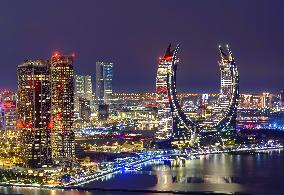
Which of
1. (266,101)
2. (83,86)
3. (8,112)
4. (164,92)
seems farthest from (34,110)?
(266,101)

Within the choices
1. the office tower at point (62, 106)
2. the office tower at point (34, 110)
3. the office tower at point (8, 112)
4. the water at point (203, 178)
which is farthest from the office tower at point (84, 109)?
the office tower at point (34, 110)

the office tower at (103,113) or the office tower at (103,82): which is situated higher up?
the office tower at (103,82)

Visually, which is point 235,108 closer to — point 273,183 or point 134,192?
point 273,183

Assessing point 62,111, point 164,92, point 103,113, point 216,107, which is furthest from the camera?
point 103,113

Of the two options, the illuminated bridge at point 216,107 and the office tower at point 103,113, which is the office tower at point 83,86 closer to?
the office tower at point 103,113

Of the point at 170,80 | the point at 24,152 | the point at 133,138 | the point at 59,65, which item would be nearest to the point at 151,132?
the point at 133,138

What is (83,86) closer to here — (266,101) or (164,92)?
(266,101)
